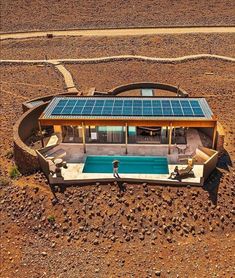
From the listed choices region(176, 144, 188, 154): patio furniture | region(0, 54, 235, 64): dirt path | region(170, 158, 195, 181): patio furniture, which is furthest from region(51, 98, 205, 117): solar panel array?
region(0, 54, 235, 64): dirt path

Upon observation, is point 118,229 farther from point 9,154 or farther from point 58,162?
point 9,154

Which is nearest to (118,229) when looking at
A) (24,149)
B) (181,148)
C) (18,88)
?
(181,148)

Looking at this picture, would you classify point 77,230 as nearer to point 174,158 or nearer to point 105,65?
point 174,158

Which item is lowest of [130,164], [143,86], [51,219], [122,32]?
[51,219]

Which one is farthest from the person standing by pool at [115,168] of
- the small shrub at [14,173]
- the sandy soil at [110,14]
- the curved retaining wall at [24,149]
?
the sandy soil at [110,14]

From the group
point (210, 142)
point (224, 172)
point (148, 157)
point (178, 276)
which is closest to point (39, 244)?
point (178, 276)

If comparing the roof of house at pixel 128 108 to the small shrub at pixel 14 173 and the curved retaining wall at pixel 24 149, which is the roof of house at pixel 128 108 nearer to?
the curved retaining wall at pixel 24 149
